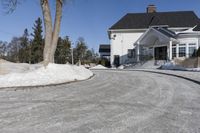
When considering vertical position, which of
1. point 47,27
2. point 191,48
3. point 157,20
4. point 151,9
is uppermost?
point 151,9

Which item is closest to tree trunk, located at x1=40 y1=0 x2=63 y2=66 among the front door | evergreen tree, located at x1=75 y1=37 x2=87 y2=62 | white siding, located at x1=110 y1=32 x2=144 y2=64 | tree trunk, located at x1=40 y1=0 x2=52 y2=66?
tree trunk, located at x1=40 y1=0 x2=52 y2=66

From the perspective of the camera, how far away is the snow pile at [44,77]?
1072 centimetres

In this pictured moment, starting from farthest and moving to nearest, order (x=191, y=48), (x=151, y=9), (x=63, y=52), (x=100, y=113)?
(x=63, y=52), (x=151, y=9), (x=191, y=48), (x=100, y=113)

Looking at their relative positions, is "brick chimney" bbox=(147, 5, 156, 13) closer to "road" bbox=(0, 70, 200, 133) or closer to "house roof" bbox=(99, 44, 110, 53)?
"house roof" bbox=(99, 44, 110, 53)

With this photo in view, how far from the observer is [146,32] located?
34188 mm

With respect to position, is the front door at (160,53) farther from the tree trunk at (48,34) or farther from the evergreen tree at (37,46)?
the evergreen tree at (37,46)

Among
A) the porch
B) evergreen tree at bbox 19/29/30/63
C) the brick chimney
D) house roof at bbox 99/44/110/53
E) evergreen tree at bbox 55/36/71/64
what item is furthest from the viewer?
house roof at bbox 99/44/110/53

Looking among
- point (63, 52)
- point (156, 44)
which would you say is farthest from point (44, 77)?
point (63, 52)

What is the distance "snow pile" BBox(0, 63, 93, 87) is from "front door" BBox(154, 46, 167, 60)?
20941 millimetres

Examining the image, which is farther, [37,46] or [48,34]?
[37,46]

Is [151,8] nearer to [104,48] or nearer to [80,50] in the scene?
[80,50]

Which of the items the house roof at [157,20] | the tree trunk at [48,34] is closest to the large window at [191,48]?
the house roof at [157,20]

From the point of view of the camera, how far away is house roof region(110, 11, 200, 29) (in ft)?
131

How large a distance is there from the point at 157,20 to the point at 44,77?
3253 centimetres
